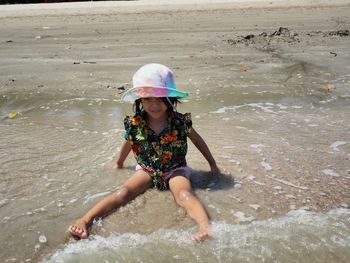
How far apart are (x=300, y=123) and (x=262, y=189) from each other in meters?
1.57

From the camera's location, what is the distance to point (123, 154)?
353cm

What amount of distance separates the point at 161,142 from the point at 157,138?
4 cm

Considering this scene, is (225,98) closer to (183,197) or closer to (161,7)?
(183,197)

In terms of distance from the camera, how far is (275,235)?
2.62m

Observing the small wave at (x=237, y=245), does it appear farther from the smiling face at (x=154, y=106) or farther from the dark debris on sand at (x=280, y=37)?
the dark debris on sand at (x=280, y=37)

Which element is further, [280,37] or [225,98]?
[280,37]

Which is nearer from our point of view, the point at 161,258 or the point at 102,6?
the point at 161,258

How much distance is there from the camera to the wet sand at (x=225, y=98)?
3096 millimetres

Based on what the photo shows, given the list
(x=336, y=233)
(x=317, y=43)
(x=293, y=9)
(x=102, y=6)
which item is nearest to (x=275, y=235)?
(x=336, y=233)

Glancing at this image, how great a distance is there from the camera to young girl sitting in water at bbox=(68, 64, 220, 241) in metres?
3.03

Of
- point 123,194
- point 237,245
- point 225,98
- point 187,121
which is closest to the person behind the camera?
point 237,245

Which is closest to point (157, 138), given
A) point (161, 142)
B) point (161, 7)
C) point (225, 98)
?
point (161, 142)

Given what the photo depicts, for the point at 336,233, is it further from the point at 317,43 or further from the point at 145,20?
the point at 145,20

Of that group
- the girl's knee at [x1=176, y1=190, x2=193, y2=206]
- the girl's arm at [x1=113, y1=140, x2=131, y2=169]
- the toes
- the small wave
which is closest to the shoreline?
the girl's arm at [x1=113, y1=140, x2=131, y2=169]
